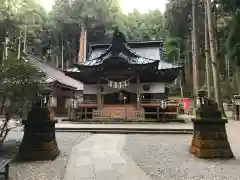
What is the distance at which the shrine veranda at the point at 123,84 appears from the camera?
15.4m

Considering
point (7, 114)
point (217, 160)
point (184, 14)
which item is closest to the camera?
point (7, 114)

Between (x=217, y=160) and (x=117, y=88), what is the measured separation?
11.5 meters

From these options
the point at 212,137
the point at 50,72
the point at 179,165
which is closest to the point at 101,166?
the point at 179,165

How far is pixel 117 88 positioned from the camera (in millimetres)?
16484

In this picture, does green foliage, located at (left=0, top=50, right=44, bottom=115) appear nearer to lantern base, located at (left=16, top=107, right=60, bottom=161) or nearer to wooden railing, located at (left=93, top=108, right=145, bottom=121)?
lantern base, located at (left=16, top=107, right=60, bottom=161)

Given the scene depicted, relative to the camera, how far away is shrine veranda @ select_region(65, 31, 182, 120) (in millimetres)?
15352

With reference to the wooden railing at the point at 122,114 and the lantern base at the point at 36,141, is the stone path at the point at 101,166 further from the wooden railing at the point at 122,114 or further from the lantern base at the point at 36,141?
the wooden railing at the point at 122,114

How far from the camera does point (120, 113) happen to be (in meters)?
15.3

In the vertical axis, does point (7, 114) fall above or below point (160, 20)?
below

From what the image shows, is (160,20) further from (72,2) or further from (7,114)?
(7,114)

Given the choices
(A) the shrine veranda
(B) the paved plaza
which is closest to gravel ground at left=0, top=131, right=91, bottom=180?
(B) the paved plaza

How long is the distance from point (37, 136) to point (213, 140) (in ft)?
13.6

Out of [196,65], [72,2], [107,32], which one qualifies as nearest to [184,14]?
[196,65]

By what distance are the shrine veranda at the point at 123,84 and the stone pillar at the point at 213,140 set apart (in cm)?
898
